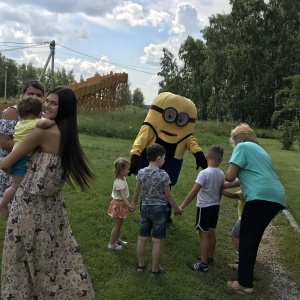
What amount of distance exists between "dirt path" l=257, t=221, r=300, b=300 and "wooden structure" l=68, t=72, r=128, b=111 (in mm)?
21717

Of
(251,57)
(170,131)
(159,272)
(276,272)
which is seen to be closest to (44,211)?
(159,272)

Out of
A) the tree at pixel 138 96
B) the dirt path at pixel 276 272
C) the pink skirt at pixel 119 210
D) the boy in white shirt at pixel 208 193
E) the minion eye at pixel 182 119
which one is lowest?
the dirt path at pixel 276 272

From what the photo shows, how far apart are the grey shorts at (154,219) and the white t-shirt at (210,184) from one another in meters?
0.56

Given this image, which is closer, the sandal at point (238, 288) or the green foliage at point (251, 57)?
the sandal at point (238, 288)

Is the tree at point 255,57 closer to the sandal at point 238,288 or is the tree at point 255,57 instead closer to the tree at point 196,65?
the tree at point 196,65

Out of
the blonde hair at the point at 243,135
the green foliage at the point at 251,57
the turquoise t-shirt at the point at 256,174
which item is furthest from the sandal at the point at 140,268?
the green foliage at the point at 251,57

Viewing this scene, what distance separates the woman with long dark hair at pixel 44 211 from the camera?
3.02 m

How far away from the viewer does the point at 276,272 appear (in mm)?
5129

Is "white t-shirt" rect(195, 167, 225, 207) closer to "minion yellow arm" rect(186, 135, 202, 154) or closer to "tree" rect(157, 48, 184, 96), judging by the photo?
"minion yellow arm" rect(186, 135, 202, 154)

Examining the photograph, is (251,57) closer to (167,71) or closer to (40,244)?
(167,71)

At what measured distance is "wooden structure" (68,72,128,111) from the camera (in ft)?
92.6

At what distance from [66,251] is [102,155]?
10334mm

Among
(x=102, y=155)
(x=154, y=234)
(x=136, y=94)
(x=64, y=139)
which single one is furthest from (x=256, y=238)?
(x=136, y=94)

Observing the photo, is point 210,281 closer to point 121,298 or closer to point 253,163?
point 121,298
